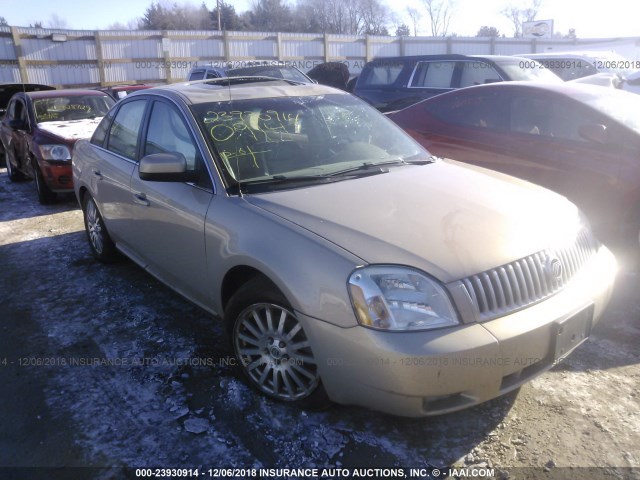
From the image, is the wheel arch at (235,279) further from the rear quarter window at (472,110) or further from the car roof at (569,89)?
the car roof at (569,89)

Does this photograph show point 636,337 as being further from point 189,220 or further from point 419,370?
point 189,220

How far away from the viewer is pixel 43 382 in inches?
132

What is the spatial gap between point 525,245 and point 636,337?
1.50m

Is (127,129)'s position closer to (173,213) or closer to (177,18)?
(173,213)

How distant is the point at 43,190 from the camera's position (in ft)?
25.6

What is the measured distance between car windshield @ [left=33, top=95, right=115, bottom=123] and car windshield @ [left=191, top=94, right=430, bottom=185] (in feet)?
19.7

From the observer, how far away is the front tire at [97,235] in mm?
5082

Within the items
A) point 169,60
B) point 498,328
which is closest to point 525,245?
point 498,328

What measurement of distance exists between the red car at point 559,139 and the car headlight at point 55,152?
4702 millimetres

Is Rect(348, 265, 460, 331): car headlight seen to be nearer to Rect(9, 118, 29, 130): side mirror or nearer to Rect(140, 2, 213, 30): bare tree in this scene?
Rect(9, 118, 29, 130): side mirror

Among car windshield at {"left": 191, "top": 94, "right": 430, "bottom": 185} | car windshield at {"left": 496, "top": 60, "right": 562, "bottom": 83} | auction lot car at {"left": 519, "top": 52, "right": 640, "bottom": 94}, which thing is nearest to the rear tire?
car windshield at {"left": 191, "top": 94, "right": 430, "bottom": 185}

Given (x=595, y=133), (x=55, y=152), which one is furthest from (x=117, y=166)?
(x=595, y=133)

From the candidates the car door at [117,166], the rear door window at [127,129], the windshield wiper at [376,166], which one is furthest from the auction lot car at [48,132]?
the windshield wiper at [376,166]

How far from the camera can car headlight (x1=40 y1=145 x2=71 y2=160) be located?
752 cm
